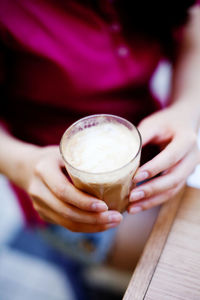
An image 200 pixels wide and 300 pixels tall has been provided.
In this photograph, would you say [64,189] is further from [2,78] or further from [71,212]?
[2,78]

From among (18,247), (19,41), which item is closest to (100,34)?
(19,41)

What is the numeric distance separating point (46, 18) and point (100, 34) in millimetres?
183

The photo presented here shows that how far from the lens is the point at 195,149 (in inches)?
27.7

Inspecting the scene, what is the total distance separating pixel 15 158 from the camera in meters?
0.80

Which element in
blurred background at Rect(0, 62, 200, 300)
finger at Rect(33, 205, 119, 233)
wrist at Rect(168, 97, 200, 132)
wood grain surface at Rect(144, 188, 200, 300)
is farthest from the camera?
blurred background at Rect(0, 62, 200, 300)

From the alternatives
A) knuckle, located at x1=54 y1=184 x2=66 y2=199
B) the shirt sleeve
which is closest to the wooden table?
knuckle, located at x1=54 y1=184 x2=66 y2=199

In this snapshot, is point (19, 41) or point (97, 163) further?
point (19, 41)

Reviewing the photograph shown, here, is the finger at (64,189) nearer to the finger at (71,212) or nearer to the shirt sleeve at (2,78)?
the finger at (71,212)

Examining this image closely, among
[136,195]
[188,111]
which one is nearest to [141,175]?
[136,195]

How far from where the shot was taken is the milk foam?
0.56m

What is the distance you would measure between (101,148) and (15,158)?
12.7 inches

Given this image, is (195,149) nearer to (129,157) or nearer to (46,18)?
(129,157)

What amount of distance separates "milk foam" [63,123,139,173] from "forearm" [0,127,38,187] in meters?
0.19

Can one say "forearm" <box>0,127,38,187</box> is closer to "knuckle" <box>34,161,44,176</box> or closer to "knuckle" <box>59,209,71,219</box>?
"knuckle" <box>34,161,44,176</box>
